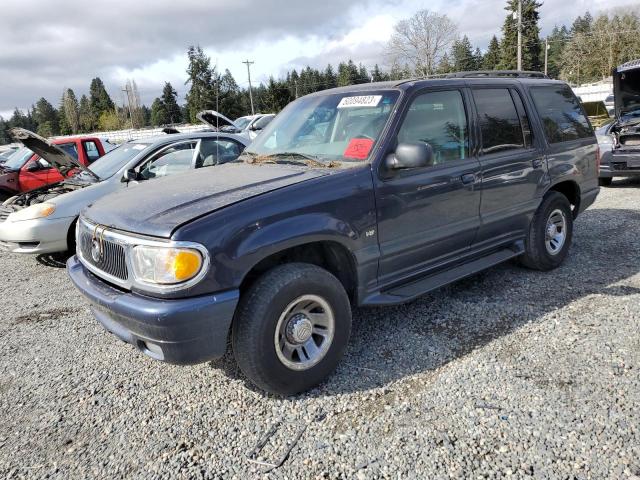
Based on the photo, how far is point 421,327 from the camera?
12.2ft

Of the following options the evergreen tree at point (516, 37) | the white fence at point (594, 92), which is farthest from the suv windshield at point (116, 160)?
the evergreen tree at point (516, 37)

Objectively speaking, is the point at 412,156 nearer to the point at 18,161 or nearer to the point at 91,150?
the point at 91,150

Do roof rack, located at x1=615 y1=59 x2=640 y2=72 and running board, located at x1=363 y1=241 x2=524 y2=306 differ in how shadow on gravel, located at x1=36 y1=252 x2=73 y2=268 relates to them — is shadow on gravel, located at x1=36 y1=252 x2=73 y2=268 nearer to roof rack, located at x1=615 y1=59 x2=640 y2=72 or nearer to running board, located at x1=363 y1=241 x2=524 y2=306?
running board, located at x1=363 y1=241 x2=524 y2=306

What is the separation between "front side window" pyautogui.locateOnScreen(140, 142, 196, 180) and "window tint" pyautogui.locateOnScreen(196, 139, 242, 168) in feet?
0.43

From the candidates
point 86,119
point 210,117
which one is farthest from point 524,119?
point 86,119

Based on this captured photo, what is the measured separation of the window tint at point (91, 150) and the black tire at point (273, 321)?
28.1 ft

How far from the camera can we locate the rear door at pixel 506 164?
3.96m

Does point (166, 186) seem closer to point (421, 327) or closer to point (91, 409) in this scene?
point (91, 409)

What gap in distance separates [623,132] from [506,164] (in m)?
6.61

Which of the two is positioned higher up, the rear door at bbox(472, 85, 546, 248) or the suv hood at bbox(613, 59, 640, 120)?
the suv hood at bbox(613, 59, 640, 120)

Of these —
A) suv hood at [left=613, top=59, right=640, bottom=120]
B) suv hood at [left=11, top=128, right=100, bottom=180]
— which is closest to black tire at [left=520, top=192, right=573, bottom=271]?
suv hood at [left=11, top=128, right=100, bottom=180]

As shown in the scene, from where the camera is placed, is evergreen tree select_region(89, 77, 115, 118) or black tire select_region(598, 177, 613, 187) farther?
evergreen tree select_region(89, 77, 115, 118)

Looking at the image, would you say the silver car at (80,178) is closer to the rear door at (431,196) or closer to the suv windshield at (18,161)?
the rear door at (431,196)

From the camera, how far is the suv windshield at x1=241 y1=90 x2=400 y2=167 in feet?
11.0
